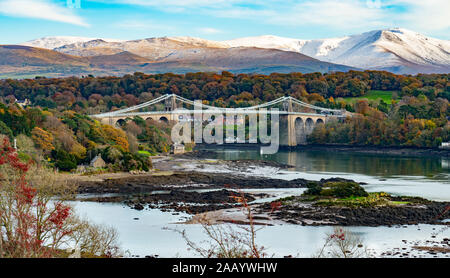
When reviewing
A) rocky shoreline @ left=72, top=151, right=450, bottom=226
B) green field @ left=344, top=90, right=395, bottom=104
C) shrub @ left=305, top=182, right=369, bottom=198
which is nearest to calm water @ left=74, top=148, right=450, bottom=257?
rocky shoreline @ left=72, top=151, right=450, bottom=226

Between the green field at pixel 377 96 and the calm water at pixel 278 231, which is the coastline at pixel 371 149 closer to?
the green field at pixel 377 96

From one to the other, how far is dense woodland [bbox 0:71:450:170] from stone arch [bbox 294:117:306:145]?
220 centimetres

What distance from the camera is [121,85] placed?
7425cm

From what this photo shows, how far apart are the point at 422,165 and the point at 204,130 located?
1118 inches

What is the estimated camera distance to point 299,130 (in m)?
66.1

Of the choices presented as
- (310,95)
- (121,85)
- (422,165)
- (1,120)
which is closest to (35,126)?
(1,120)

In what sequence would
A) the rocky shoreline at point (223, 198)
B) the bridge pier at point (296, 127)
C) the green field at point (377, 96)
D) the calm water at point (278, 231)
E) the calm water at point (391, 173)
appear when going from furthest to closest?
1. the green field at point (377, 96)
2. the bridge pier at point (296, 127)
3. the calm water at point (391, 173)
4. the rocky shoreline at point (223, 198)
5. the calm water at point (278, 231)

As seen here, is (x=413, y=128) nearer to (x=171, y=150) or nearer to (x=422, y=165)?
(x=422, y=165)

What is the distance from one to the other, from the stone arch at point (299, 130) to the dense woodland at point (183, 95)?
7.21 ft

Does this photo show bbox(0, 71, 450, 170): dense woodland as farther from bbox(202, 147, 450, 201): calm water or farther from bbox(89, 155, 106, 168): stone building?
bbox(202, 147, 450, 201): calm water

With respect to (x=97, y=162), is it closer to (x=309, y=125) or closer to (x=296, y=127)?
(x=296, y=127)

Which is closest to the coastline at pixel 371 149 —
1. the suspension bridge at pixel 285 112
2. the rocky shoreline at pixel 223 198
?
the suspension bridge at pixel 285 112

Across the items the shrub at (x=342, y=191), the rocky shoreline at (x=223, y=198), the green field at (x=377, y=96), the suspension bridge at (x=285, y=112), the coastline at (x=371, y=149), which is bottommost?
the coastline at (x=371, y=149)

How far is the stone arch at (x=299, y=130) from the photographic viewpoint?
65.0 meters
